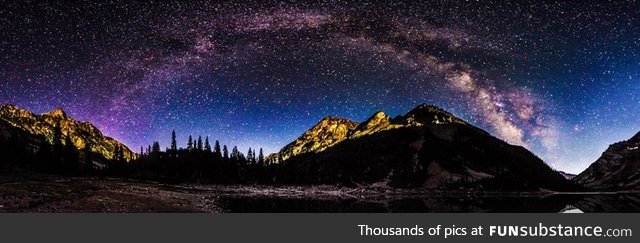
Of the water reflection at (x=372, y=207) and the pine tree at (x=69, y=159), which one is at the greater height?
the pine tree at (x=69, y=159)

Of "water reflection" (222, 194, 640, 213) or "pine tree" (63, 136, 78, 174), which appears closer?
"water reflection" (222, 194, 640, 213)

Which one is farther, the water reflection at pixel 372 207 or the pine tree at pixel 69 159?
the pine tree at pixel 69 159

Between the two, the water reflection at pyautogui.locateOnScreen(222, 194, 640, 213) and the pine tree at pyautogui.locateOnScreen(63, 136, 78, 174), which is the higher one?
the pine tree at pyautogui.locateOnScreen(63, 136, 78, 174)

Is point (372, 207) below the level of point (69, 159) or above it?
below

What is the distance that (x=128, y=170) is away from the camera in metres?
180

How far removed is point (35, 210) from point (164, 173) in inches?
5329

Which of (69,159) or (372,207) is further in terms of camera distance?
(69,159)
